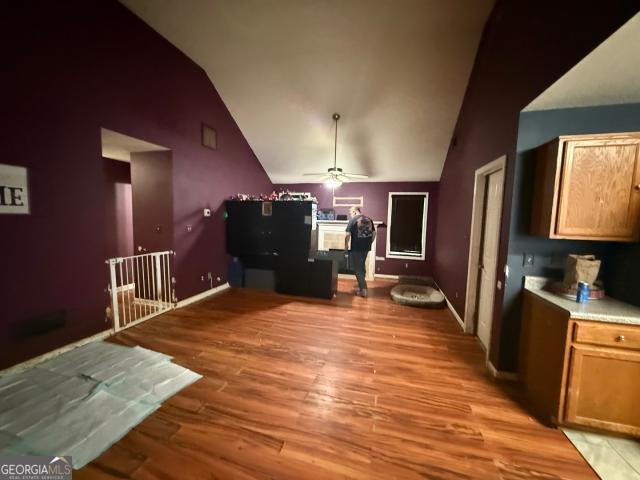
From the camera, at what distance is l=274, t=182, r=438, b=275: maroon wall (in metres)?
5.95

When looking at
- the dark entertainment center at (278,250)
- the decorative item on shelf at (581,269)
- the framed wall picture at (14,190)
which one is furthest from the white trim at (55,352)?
the decorative item on shelf at (581,269)

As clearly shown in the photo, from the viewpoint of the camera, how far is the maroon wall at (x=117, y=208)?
445cm

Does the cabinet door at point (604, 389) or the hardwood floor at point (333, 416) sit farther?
the cabinet door at point (604, 389)

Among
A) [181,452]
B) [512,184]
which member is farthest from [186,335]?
[512,184]

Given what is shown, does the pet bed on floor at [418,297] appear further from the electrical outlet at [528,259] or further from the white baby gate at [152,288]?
the white baby gate at [152,288]

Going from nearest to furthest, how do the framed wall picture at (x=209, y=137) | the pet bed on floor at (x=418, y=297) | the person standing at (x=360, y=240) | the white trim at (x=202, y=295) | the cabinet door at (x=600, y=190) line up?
the cabinet door at (x=600, y=190) < the white trim at (x=202, y=295) < the pet bed on floor at (x=418, y=297) < the framed wall picture at (x=209, y=137) < the person standing at (x=360, y=240)

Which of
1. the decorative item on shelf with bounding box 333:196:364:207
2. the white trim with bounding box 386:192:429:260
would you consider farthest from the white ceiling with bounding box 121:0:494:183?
the decorative item on shelf with bounding box 333:196:364:207

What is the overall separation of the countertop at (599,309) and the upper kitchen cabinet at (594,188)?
0.49 meters

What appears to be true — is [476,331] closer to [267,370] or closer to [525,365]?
[525,365]

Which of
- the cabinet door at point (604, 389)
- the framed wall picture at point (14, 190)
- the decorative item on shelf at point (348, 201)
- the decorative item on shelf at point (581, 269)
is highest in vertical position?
the decorative item on shelf at point (348, 201)

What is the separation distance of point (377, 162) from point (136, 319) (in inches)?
205

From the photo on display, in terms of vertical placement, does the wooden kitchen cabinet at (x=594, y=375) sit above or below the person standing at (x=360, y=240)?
below

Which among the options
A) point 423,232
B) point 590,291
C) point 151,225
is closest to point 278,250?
point 151,225

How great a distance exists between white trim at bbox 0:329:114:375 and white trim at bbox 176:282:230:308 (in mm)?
1032
